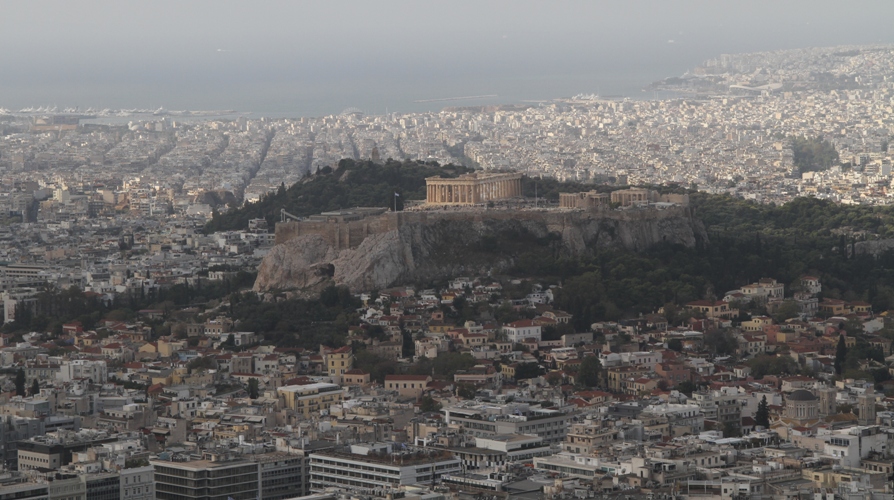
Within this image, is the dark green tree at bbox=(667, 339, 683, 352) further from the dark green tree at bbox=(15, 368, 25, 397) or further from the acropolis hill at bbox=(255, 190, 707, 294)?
the dark green tree at bbox=(15, 368, 25, 397)

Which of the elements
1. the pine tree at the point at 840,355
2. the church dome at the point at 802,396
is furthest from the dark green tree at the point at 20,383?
the pine tree at the point at 840,355

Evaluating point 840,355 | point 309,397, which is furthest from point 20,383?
point 840,355

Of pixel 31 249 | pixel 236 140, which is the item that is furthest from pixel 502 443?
pixel 236 140

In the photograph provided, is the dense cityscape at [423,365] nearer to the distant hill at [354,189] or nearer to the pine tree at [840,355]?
the pine tree at [840,355]

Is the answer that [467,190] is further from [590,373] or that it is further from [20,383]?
[20,383]

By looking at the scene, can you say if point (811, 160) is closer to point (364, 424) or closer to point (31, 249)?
point (31, 249)

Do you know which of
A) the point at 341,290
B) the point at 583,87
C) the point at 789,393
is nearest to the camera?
the point at 789,393

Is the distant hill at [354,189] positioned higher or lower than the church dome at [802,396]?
higher
